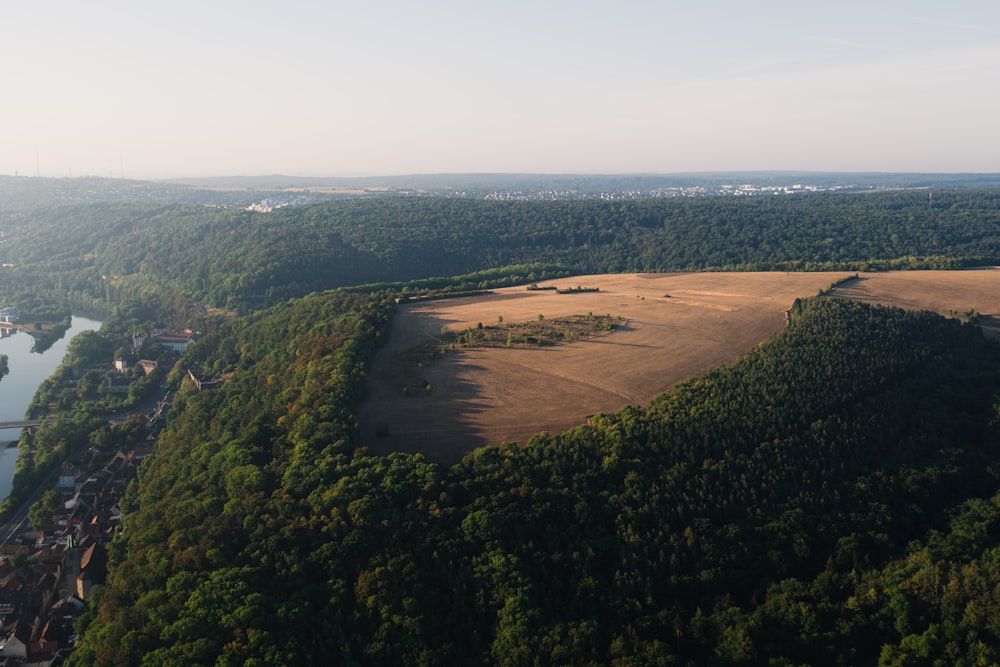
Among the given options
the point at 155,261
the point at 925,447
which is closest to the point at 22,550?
the point at 925,447

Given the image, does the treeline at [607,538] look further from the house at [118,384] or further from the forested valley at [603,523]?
the house at [118,384]

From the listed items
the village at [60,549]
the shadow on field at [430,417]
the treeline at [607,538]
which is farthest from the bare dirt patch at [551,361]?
the village at [60,549]

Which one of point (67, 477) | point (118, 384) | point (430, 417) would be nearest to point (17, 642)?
point (67, 477)

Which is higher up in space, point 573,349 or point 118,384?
point 573,349

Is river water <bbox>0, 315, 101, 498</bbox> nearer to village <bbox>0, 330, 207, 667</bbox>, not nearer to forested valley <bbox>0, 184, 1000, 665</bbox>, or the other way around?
forested valley <bbox>0, 184, 1000, 665</bbox>

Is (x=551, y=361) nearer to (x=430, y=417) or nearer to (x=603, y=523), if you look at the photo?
(x=430, y=417)

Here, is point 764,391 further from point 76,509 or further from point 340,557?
point 76,509
